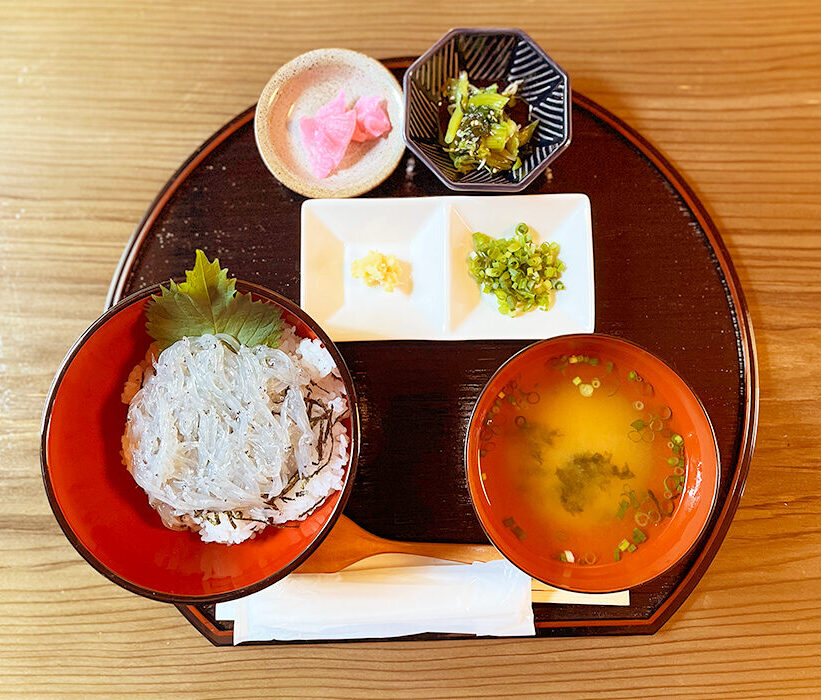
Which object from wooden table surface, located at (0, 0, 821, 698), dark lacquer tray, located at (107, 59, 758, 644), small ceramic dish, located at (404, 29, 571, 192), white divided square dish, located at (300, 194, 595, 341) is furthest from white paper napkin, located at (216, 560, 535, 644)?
small ceramic dish, located at (404, 29, 571, 192)

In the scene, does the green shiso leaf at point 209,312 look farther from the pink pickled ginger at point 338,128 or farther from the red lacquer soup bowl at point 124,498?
the pink pickled ginger at point 338,128

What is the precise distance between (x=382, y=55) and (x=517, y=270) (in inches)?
30.0

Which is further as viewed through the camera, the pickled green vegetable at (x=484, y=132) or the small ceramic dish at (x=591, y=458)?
the pickled green vegetable at (x=484, y=132)

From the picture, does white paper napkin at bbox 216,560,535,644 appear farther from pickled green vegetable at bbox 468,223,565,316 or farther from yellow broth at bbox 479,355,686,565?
pickled green vegetable at bbox 468,223,565,316

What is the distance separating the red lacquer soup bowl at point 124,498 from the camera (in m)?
1.27

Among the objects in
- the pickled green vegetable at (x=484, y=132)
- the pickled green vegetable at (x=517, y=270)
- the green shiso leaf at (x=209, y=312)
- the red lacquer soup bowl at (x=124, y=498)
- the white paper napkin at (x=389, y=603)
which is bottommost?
the white paper napkin at (x=389, y=603)

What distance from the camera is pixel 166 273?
63.5 inches

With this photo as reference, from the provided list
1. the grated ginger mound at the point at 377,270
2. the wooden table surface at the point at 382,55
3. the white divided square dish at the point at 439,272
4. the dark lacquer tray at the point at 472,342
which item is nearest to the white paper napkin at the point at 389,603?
the dark lacquer tray at the point at 472,342

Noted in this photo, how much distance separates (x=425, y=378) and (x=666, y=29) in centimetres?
118

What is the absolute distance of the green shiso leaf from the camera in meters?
1.32

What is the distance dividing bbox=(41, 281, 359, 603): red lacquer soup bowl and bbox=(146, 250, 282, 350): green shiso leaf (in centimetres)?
3

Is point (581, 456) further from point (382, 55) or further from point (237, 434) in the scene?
Result: point (382, 55)

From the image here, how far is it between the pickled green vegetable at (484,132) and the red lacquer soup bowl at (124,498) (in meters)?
0.62

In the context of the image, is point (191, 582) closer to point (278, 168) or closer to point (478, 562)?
point (478, 562)
